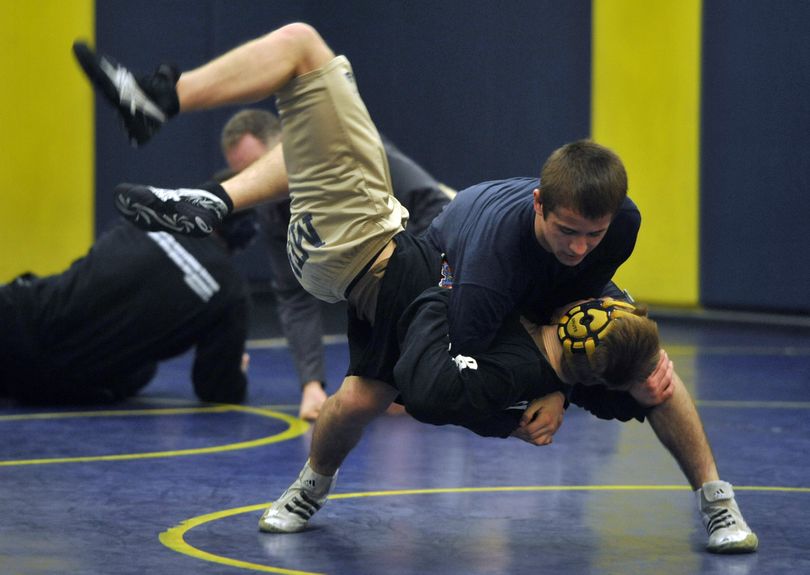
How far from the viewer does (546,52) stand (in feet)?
37.4

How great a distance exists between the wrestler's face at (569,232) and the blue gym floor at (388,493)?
795 mm

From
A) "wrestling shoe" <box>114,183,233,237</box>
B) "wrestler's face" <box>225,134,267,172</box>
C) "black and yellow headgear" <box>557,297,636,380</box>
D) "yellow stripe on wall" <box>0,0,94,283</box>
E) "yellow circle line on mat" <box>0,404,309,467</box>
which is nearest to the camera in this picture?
"black and yellow headgear" <box>557,297,636,380</box>

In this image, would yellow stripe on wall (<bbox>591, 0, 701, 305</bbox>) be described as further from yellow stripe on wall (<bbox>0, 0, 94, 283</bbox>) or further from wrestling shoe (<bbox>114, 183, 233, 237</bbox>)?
wrestling shoe (<bbox>114, 183, 233, 237</bbox>)

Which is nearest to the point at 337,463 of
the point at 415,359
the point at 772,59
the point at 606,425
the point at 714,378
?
the point at 415,359

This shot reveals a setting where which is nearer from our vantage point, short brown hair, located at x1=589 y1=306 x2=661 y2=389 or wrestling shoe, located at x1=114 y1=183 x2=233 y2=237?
short brown hair, located at x1=589 y1=306 x2=661 y2=389

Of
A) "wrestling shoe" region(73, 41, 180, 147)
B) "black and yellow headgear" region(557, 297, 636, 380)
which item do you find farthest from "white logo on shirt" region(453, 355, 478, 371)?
"wrestling shoe" region(73, 41, 180, 147)

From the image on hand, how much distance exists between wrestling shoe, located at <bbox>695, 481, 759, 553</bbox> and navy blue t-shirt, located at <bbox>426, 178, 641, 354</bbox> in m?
0.63

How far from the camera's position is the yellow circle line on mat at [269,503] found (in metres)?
4.04

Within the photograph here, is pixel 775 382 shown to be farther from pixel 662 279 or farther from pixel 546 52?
pixel 546 52

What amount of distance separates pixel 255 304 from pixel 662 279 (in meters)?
2.93

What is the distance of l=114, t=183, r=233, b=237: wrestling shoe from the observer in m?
4.50

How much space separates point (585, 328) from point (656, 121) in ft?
23.2

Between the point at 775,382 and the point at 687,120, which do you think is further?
the point at 687,120

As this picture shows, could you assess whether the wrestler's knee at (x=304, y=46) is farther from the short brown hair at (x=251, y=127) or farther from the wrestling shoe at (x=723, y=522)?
the short brown hair at (x=251, y=127)
